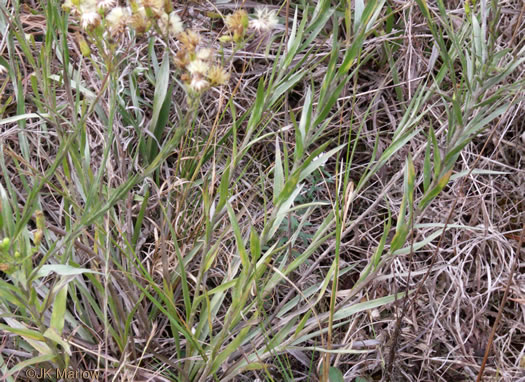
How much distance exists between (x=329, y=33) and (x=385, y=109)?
0.33 metres

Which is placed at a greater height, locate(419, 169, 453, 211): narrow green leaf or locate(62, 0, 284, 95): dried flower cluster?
locate(62, 0, 284, 95): dried flower cluster

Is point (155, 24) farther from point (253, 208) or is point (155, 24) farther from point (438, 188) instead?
point (253, 208)

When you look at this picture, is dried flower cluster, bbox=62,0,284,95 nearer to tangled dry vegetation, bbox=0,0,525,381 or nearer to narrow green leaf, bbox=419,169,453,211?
tangled dry vegetation, bbox=0,0,525,381

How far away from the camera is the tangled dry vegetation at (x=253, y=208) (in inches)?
38.9

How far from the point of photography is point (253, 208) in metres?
1.57

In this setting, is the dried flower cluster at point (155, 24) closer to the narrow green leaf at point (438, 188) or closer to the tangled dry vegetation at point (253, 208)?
the tangled dry vegetation at point (253, 208)

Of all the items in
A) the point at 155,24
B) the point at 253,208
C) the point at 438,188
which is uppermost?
the point at 155,24

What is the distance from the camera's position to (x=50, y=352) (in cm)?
107

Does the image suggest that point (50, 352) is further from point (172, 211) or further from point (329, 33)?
point (329, 33)

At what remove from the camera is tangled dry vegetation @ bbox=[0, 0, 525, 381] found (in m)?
0.99

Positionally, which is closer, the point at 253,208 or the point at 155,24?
the point at 155,24

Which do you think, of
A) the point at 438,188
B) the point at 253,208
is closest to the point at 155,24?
the point at 438,188

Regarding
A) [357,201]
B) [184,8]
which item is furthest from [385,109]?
[184,8]

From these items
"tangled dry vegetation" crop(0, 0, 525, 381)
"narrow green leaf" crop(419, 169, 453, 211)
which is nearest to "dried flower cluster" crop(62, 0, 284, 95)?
"tangled dry vegetation" crop(0, 0, 525, 381)
